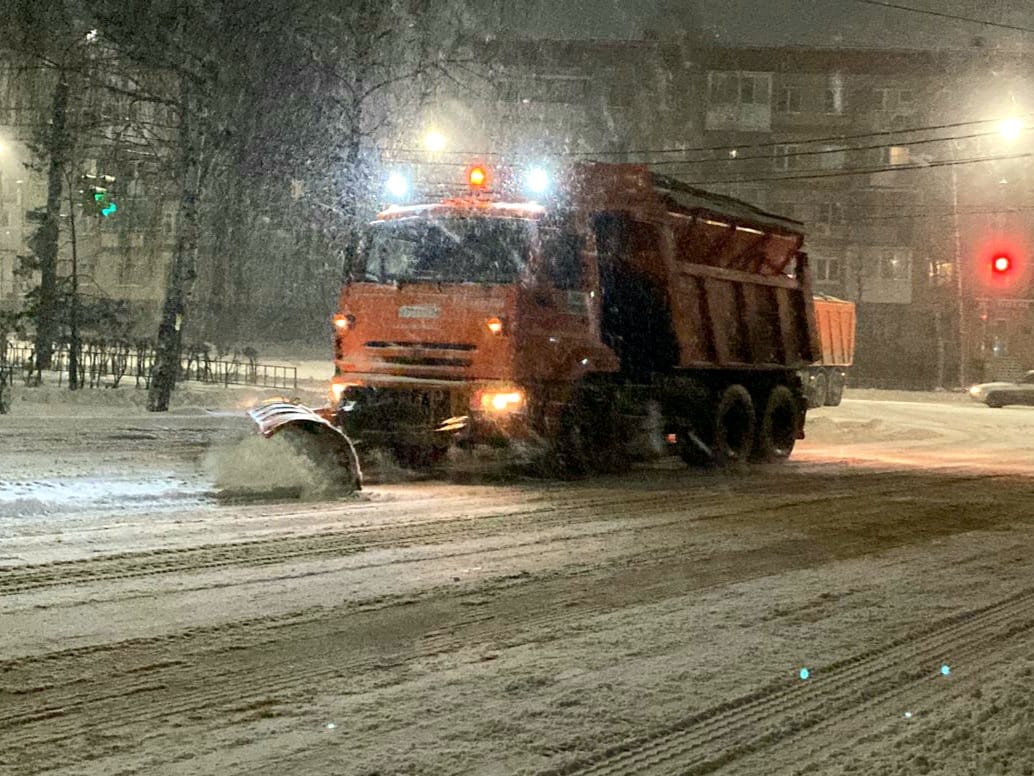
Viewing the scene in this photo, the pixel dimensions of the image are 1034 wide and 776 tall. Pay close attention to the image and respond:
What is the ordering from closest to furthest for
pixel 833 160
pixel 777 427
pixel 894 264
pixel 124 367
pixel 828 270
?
pixel 777 427
pixel 124 367
pixel 833 160
pixel 894 264
pixel 828 270

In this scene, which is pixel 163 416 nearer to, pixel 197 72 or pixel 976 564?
pixel 197 72

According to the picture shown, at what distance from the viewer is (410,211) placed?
13.5 m

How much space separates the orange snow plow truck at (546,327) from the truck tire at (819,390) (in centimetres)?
1759

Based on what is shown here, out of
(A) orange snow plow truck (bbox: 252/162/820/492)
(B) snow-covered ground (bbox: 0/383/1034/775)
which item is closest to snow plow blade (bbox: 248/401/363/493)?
(A) orange snow plow truck (bbox: 252/162/820/492)

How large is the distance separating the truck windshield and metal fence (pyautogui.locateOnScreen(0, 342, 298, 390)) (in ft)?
30.5

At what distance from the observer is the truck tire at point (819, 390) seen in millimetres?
32606

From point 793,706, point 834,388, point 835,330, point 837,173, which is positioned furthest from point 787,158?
point 793,706

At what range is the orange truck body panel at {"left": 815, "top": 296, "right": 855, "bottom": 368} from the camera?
113 ft

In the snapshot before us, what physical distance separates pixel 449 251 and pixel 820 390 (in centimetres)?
2262

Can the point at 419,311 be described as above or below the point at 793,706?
above

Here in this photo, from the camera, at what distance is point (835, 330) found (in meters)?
35.9

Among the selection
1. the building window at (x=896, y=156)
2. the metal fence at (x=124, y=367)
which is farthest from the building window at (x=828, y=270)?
the metal fence at (x=124, y=367)

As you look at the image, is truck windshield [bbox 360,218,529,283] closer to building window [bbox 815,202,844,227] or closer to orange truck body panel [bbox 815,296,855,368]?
orange truck body panel [bbox 815,296,855,368]

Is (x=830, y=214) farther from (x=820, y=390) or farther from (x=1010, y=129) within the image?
(x=1010, y=129)
